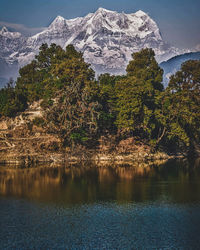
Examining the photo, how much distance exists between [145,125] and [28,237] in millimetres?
54547

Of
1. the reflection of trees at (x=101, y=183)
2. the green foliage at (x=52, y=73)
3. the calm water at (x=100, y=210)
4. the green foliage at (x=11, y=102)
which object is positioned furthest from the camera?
the green foliage at (x=11, y=102)

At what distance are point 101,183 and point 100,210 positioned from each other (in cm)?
1632

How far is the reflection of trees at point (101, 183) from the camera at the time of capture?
48812mm

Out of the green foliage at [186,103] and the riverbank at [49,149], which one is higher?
the green foliage at [186,103]

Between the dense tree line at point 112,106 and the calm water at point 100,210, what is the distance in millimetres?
16905

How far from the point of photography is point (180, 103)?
8806cm

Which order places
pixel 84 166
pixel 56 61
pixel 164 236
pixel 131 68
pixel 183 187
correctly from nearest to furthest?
pixel 164 236
pixel 183 187
pixel 84 166
pixel 56 61
pixel 131 68

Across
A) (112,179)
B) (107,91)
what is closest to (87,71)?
(107,91)

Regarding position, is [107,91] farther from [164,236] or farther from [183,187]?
[164,236]

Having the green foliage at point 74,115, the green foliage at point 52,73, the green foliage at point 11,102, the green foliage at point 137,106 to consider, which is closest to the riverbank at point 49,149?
the green foliage at point 11,102

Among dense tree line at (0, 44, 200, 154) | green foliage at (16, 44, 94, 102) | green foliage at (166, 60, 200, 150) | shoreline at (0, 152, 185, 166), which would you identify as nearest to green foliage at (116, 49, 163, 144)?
dense tree line at (0, 44, 200, 154)

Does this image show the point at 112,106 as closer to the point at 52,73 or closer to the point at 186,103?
the point at 52,73

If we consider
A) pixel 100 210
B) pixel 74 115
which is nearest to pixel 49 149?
pixel 74 115

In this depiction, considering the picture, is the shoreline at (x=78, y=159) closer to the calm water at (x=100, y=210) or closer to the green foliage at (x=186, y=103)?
the green foliage at (x=186, y=103)
